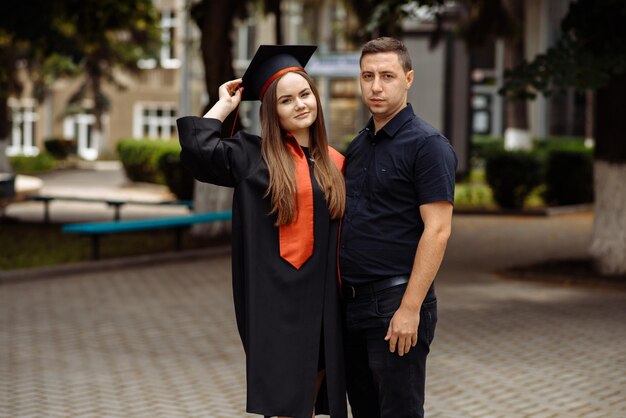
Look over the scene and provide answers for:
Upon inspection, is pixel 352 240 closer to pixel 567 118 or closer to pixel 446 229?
pixel 446 229

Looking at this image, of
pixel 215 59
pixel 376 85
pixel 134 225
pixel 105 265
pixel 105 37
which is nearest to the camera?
pixel 376 85

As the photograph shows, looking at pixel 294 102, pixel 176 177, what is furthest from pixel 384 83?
pixel 176 177

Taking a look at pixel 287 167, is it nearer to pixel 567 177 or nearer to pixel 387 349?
pixel 387 349

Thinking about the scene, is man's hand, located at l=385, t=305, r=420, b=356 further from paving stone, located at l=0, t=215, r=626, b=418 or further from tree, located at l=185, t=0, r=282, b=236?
tree, located at l=185, t=0, r=282, b=236

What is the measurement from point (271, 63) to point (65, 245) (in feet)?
39.8

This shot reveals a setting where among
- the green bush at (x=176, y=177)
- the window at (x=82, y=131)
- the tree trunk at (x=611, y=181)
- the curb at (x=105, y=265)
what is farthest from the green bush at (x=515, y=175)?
A: the window at (x=82, y=131)

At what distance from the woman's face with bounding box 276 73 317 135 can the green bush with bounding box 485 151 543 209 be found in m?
18.6

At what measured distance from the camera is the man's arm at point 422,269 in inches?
157

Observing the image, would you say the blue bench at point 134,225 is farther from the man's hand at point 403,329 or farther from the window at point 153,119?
the window at point 153,119

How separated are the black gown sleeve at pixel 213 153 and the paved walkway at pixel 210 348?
9.24ft

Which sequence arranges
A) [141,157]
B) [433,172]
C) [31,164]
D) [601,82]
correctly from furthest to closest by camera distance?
[31,164]
[141,157]
[601,82]
[433,172]

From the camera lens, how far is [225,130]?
429 centimetres

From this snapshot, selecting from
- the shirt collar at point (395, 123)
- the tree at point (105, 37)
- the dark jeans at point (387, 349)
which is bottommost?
the dark jeans at point (387, 349)

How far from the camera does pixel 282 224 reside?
404cm
